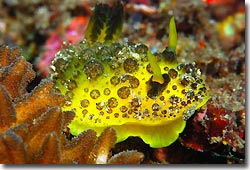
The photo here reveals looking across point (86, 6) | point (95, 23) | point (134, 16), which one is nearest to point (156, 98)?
point (95, 23)

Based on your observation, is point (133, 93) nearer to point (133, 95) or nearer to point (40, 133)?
point (133, 95)

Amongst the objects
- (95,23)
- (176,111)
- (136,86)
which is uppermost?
(95,23)

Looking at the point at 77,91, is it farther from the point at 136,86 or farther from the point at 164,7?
the point at 164,7

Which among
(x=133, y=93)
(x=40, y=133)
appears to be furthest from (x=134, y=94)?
(x=40, y=133)

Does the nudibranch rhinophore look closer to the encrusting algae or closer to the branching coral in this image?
the encrusting algae

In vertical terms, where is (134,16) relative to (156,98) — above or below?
above

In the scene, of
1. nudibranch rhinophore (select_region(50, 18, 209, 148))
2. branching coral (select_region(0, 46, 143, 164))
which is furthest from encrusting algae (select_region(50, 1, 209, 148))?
branching coral (select_region(0, 46, 143, 164))

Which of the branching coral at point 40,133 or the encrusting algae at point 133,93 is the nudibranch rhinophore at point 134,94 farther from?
the branching coral at point 40,133
